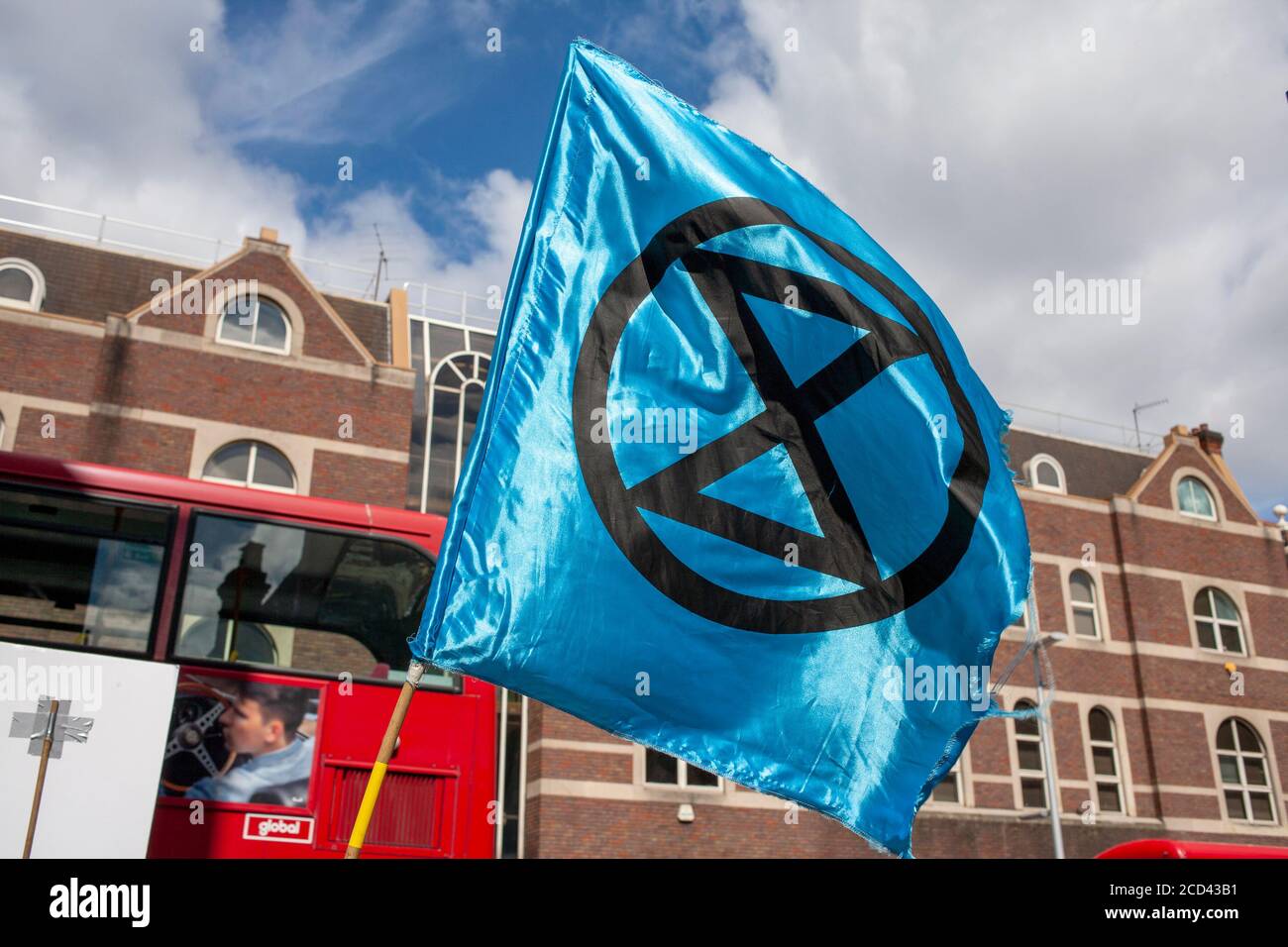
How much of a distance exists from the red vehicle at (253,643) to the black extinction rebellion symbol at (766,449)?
11.8 ft

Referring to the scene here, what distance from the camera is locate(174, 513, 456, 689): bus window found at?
289 inches

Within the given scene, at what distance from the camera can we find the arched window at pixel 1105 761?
2609 cm

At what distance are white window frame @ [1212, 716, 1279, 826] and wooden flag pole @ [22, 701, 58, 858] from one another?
2825cm

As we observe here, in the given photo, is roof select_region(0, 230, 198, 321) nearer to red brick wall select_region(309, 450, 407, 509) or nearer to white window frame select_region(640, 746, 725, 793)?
red brick wall select_region(309, 450, 407, 509)

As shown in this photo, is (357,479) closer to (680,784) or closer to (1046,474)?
(680,784)

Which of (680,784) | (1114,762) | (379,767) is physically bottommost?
(379,767)

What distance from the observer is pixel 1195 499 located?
99.6 feet

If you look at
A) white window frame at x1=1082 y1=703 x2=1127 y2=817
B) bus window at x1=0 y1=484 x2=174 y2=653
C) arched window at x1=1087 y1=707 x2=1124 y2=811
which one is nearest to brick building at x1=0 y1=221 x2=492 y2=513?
bus window at x1=0 y1=484 x2=174 y2=653

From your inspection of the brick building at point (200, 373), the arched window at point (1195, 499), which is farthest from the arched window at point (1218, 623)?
the brick building at point (200, 373)

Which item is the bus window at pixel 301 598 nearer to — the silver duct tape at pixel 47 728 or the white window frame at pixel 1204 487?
the silver duct tape at pixel 47 728

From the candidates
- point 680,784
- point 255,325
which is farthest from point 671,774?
point 255,325

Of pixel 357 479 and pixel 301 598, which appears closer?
pixel 301 598

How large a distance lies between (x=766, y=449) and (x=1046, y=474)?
26.9 metres

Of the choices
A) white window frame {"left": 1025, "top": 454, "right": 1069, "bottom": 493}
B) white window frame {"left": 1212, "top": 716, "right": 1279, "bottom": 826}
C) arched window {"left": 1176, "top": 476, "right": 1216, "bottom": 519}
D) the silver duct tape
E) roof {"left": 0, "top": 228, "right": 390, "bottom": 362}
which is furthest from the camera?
arched window {"left": 1176, "top": 476, "right": 1216, "bottom": 519}
